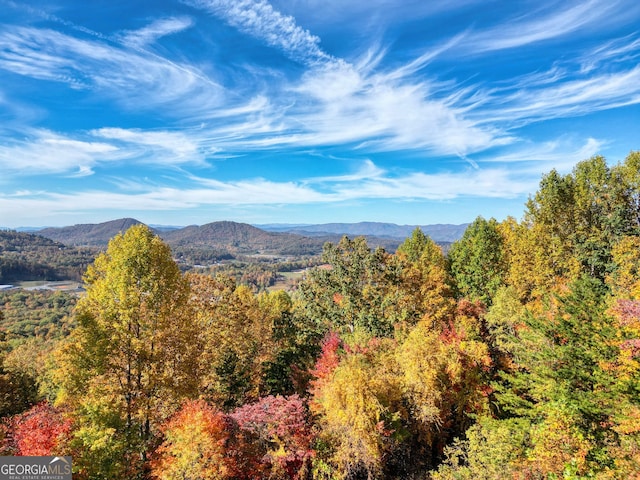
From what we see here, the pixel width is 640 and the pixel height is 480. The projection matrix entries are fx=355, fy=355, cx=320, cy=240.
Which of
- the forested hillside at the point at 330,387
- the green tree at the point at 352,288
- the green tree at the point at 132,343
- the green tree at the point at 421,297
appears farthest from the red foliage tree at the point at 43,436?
the green tree at the point at 421,297

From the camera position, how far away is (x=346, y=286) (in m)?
36.8

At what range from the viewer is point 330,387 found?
2033cm

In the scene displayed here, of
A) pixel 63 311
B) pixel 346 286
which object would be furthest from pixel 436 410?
pixel 63 311

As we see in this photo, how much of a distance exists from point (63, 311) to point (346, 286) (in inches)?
5626

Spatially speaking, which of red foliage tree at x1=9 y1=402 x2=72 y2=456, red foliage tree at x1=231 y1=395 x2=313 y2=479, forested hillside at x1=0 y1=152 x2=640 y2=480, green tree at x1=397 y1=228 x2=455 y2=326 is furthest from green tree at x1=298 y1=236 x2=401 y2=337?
red foliage tree at x1=9 y1=402 x2=72 y2=456

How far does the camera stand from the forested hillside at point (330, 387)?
16266mm

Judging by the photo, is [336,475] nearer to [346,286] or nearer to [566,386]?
[566,386]

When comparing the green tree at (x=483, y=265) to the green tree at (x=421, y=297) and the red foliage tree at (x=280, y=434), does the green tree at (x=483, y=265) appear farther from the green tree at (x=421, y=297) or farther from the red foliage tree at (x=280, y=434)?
the red foliage tree at (x=280, y=434)

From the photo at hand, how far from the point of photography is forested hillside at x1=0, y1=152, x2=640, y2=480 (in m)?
16.3

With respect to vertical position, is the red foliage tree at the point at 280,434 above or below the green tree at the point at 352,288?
below

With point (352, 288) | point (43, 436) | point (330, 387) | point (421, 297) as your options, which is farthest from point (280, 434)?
point (421, 297)

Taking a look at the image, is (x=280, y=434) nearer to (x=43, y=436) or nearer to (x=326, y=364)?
(x=326, y=364)

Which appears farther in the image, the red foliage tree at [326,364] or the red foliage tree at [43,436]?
the red foliage tree at [326,364]

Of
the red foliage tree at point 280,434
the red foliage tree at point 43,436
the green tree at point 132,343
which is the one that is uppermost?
the green tree at point 132,343
